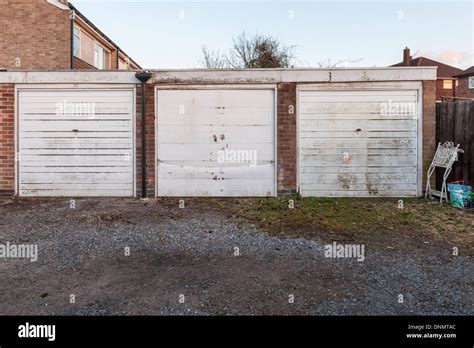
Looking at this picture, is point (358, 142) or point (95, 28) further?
point (95, 28)

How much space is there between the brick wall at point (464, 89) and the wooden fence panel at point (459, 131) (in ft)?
89.5

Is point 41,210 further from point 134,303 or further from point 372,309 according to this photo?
point 372,309

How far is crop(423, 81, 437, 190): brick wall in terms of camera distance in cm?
864

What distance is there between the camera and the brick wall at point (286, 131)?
872 centimetres

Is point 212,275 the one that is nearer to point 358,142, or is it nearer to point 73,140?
point 358,142

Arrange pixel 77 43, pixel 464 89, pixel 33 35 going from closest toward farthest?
1. pixel 33 35
2. pixel 77 43
3. pixel 464 89

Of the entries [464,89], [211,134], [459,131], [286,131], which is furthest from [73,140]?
[464,89]

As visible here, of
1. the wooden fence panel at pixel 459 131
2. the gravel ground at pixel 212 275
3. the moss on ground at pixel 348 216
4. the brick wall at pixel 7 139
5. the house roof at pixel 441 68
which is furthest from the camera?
the house roof at pixel 441 68

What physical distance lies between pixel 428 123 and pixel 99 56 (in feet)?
55.2

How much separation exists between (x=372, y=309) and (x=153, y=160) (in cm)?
661

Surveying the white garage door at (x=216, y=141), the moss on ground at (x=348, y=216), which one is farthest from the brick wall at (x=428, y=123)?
the white garage door at (x=216, y=141)

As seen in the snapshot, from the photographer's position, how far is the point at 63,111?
8805mm

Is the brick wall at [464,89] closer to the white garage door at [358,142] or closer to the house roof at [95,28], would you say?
the white garage door at [358,142]

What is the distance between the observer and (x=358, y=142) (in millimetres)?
8773
